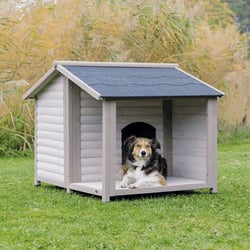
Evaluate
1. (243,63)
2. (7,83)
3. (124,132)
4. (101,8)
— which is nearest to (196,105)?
(124,132)

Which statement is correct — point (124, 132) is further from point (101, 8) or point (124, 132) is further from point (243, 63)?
point (243, 63)

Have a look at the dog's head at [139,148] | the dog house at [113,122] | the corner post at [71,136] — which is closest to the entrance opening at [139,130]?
the dog house at [113,122]

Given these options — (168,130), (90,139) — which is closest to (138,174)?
(90,139)

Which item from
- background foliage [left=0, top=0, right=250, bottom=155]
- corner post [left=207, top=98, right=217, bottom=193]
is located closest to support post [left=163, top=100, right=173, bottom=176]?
corner post [left=207, top=98, right=217, bottom=193]

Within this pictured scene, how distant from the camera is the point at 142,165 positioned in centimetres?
849

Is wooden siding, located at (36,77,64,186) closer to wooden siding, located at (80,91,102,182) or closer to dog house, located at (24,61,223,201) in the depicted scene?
dog house, located at (24,61,223,201)

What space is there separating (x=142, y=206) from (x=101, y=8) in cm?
712

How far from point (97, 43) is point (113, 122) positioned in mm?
5818

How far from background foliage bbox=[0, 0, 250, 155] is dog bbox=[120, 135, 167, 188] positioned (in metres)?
4.28

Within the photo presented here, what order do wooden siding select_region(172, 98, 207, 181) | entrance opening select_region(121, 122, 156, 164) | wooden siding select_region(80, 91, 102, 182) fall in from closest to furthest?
wooden siding select_region(80, 91, 102, 182) < wooden siding select_region(172, 98, 207, 181) < entrance opening select_region(121, 122, 156, 164)

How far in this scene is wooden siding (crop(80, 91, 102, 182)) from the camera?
28.6ft

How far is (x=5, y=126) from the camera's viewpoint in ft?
42.9

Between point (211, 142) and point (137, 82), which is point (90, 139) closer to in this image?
point (137, 82)

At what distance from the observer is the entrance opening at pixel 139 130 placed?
9.27 meters
